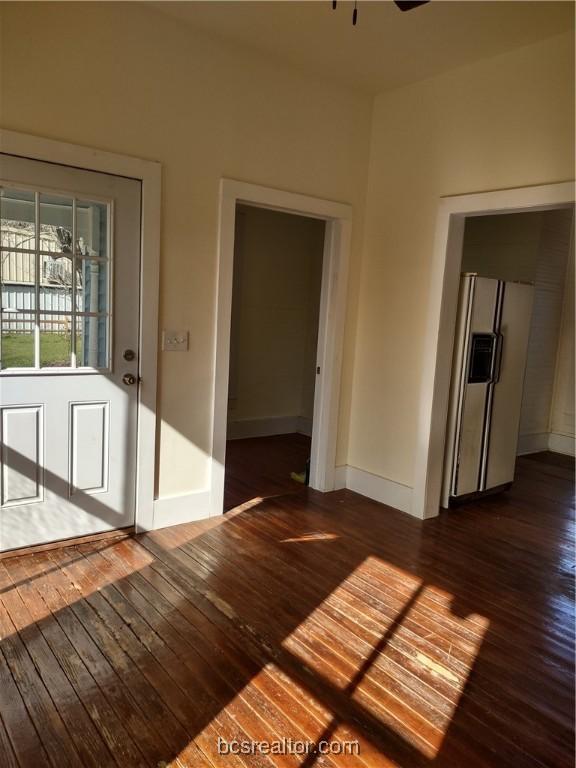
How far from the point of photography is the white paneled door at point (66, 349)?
2842 mm

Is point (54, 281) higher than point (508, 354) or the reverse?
higher

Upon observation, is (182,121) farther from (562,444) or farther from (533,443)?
(562,444)

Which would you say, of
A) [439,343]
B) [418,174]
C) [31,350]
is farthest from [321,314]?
[31,350]

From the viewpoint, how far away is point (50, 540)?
3.11 metres

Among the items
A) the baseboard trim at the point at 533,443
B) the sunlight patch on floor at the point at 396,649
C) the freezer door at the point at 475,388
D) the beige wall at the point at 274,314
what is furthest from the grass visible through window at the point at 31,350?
the baseboard trim at the point at 533,443

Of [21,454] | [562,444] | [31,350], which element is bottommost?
[562,444]

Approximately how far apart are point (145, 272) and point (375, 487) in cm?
235

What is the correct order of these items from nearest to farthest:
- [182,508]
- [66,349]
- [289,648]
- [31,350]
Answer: [289,648] < [31,350] < [66,349] < [182,508]

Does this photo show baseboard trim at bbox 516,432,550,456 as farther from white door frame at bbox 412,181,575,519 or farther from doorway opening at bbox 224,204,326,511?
white door frame at bbox 412,181,575,519

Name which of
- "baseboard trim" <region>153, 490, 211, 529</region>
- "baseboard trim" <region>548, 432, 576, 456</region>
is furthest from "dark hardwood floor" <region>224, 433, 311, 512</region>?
"baseboard trim" <region>548, 432, 576, 456</region>

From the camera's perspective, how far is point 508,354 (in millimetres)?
4348

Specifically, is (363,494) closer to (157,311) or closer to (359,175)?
(157,311)

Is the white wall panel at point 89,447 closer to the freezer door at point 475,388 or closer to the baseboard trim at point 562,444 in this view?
the freezer door at point 475,388

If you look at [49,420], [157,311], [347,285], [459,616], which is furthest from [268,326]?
[459,616]
